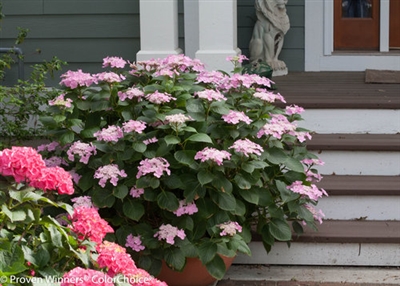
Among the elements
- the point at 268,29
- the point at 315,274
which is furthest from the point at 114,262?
the point at 268,29

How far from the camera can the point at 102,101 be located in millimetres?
4680

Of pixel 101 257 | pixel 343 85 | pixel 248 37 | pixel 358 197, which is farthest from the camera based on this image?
pixel 248 37

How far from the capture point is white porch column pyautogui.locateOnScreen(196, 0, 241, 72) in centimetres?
605

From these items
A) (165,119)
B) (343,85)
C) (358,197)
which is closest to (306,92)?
(343,85)

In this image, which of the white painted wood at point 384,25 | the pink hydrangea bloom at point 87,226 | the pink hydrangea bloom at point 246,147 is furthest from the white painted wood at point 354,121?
the pink hydrangea bloom at point 87,226

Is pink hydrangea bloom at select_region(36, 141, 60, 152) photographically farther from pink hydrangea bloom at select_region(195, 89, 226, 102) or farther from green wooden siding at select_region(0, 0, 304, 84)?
green wooden siding at select_region(0, 0, 304, 84)

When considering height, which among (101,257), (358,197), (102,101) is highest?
(102,101)

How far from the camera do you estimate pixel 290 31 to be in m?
7.82

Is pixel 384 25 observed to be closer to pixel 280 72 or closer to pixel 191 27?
pixel 280 72

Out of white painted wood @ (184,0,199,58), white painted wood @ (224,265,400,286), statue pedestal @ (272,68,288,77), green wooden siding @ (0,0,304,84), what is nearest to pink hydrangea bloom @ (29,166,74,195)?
white painted wood @ (224,265,400,286)

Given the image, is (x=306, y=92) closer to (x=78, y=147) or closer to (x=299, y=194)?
(x=299, y=194)

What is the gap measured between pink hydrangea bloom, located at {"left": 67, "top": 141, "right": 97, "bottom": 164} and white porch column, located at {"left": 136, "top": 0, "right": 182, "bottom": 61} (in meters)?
1.84

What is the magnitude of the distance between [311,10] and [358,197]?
2.90 meters

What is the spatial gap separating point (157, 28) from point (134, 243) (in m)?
2.28
